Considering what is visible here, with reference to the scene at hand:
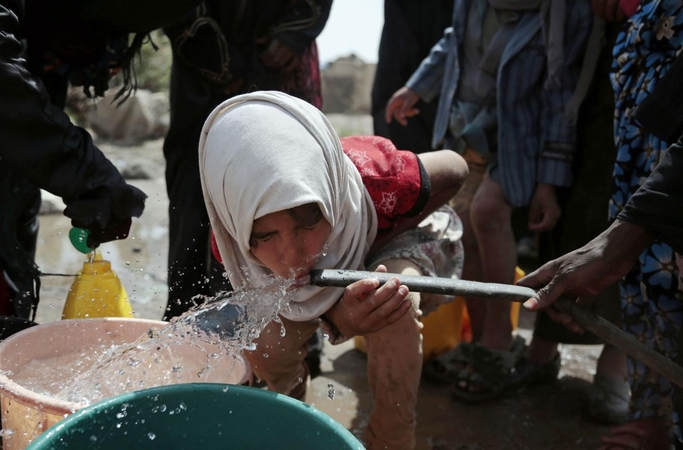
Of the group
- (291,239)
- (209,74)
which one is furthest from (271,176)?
(209,74)

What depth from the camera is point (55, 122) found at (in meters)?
1.91

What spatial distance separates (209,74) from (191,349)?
1.33m

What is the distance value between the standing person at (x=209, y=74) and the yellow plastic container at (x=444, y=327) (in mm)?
902

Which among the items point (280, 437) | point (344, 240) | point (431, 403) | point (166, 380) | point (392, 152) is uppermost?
point (392, 152)

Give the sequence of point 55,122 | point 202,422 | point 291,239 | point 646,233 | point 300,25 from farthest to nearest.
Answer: point 300,25
point 55,122
point 291,239
point 646,233
point 202,422

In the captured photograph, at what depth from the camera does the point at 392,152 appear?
87.8 inches

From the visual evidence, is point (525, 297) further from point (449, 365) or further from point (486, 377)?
point (449, 365)

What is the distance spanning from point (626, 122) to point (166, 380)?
5.16 feet

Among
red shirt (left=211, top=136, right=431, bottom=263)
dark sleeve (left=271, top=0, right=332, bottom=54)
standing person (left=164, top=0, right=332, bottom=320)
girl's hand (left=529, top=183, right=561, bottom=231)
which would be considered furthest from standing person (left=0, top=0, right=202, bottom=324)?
girl's hand (left=529, top=183, right=561, bottom=231)

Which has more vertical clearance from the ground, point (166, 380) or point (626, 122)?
point (626, 122)

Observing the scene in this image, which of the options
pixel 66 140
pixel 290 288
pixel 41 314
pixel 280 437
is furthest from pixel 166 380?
pixel 41 314

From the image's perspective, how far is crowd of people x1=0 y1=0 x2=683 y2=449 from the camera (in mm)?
1761

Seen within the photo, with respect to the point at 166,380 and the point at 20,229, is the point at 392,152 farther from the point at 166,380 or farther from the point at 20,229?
the point at 20,229

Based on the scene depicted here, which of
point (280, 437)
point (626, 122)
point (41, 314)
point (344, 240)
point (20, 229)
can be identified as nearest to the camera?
point (280, 437)
